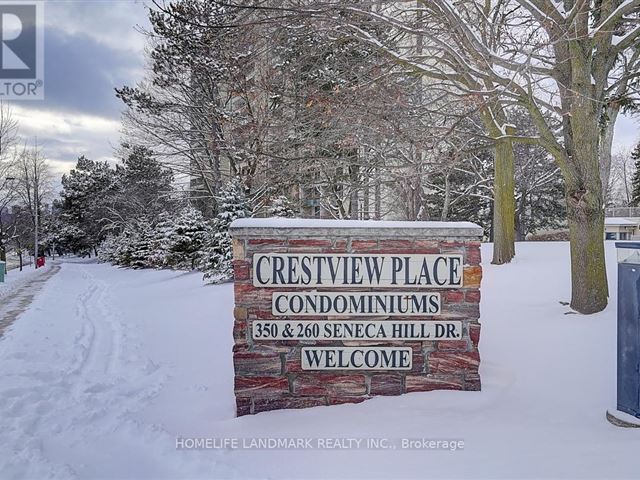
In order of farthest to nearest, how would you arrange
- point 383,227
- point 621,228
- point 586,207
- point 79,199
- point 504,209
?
point 79,199, point 621,228, point 504,209, point 586,207, point 383,227

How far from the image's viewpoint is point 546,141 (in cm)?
655

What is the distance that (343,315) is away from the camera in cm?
392

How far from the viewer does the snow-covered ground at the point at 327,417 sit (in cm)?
307

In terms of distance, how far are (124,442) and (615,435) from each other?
3378 millimetres

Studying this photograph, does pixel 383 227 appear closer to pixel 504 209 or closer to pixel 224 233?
pixel 504 209

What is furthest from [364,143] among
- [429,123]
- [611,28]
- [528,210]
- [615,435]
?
[528,210]

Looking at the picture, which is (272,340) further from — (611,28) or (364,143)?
(364,143)

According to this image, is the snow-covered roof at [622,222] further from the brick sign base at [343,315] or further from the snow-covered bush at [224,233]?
the brick sign base at [343,315]

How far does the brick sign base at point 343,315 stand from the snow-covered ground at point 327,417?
0.15m

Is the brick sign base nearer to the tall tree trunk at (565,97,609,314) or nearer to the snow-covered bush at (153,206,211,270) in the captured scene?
the tall tree trunk at (565,97,609,314)

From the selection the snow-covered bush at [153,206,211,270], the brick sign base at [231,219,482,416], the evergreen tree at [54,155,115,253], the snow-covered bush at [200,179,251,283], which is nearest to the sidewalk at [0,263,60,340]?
the snow-covered bush at [200,179,251,283]

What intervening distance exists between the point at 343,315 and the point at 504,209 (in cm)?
849

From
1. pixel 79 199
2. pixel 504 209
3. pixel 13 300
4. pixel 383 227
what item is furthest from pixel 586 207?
pixel 79 199

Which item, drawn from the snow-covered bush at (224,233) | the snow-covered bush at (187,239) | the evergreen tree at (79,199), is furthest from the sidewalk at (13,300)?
the evergreen tree at (79,199)
